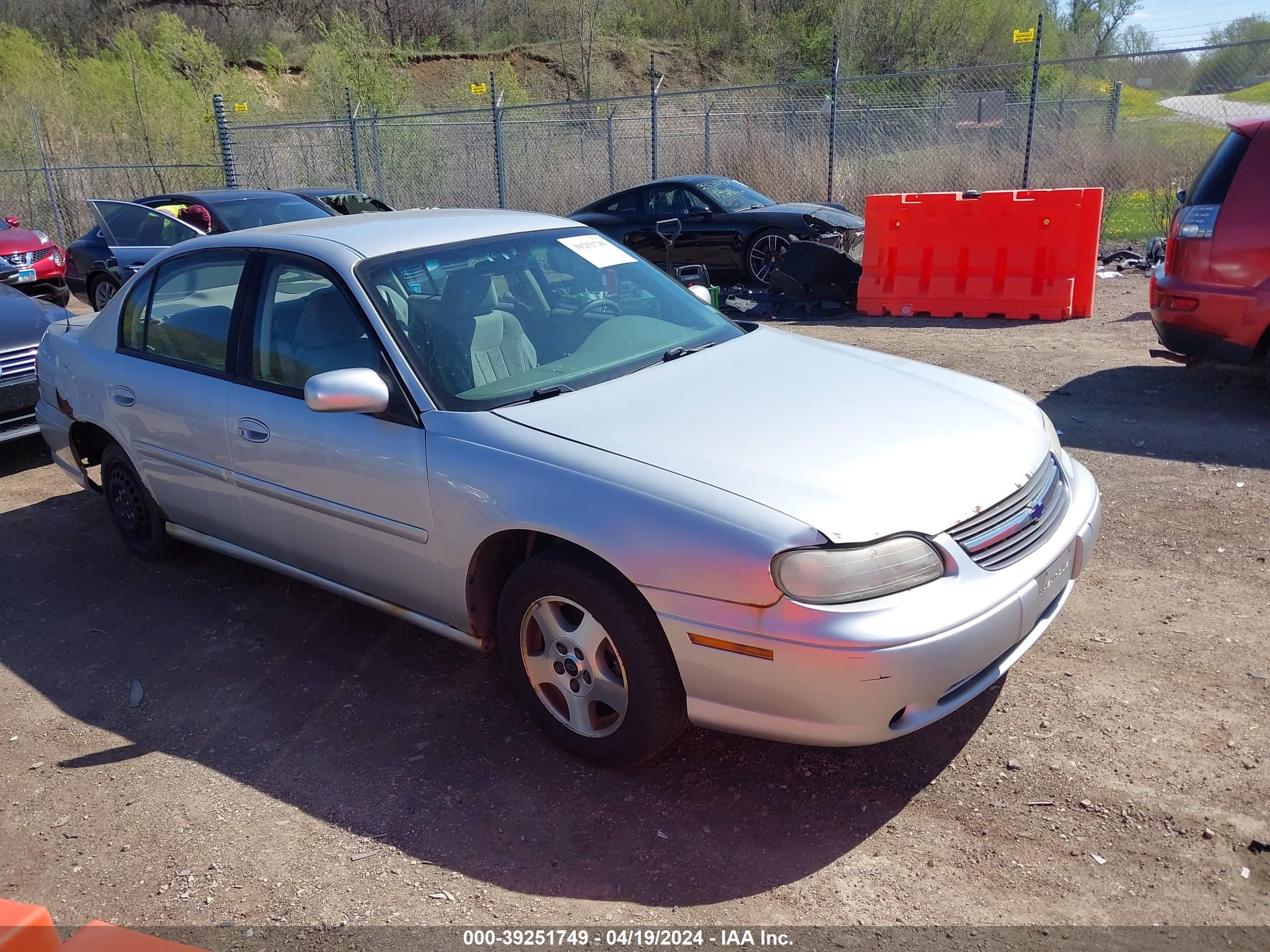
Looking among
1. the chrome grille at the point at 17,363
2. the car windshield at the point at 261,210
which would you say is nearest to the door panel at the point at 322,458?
the chrome grille at the point at 17,363

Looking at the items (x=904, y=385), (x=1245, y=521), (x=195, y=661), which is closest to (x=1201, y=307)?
(x=1245, y=521)

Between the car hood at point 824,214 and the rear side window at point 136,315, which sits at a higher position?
the rear side window at point 136,315

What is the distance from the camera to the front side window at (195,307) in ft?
13.9

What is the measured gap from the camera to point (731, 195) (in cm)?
1245

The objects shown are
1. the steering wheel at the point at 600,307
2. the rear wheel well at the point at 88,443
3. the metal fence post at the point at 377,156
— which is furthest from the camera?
the metal fence post at the point at 377,156

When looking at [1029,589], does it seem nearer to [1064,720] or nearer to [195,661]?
[1064,720]

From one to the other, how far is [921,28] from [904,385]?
37077 mm

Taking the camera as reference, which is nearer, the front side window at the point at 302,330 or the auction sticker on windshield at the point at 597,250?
the front side window at the point at 302,330

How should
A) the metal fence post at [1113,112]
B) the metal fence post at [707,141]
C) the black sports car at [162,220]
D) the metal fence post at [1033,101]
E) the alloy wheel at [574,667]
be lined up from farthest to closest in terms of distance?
the metal fence post at [707,141] < the metal fence post at [1113,112] < the metal fence post at [1033,101] < the black sports car at [162,220] < the alloy wheel at [574,667]

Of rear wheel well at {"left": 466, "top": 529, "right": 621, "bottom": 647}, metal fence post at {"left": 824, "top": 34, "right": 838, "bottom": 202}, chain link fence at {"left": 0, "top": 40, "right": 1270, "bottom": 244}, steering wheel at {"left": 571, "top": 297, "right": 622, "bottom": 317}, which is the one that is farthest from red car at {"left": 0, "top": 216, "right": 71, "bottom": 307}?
rear wheel well at {"left": 466, "top": 529, "right": 621, "bottom": 647}

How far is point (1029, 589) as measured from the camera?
2.95 metres

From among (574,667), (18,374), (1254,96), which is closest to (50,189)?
(18,374)

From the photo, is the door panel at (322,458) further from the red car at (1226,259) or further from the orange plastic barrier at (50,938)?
the red car at (1226,259)

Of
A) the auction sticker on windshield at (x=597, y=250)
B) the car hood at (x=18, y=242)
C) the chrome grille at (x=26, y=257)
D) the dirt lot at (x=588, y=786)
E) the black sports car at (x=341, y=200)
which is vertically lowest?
the dirt lot at (x=588, y=786)
